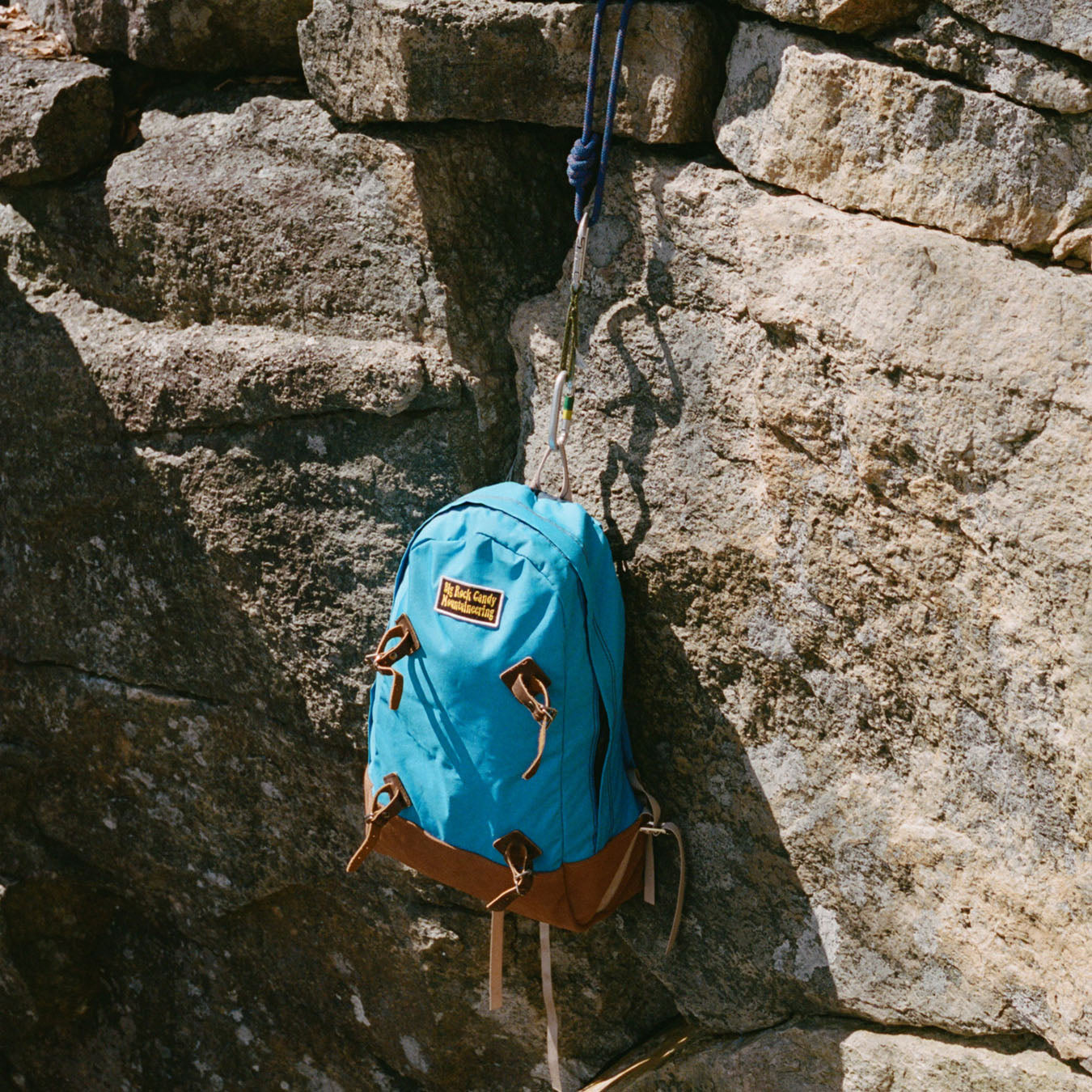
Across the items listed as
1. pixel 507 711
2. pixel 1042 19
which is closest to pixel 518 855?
pixel 507 711

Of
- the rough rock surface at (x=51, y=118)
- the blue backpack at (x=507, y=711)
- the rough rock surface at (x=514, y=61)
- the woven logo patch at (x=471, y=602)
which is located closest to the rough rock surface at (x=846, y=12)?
the rough rock surface at (x=514, y=61)

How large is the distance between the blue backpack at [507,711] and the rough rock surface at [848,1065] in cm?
49

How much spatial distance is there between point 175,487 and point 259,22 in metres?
1.06

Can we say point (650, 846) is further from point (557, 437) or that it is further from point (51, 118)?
point (51, 118)

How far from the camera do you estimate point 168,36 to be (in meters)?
2.69

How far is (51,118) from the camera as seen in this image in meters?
2.67

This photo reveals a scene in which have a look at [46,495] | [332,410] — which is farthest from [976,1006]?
[46,495]

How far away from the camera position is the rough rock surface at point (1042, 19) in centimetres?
170

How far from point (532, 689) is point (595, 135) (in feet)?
3.38

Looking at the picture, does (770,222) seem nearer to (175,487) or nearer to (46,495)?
(175,487)

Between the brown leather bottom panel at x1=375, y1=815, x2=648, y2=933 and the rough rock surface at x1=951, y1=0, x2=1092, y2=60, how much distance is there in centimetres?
153

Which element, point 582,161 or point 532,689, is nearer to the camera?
point 532,689

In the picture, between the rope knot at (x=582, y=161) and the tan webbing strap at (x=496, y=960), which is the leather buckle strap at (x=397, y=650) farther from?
the rope knot at (x=582, y=161)

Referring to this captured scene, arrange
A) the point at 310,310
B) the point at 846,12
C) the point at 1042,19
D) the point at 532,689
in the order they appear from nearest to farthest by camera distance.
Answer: the point at 1042,19, the point at 846,12, the point at 532,689, the point at 310,310
